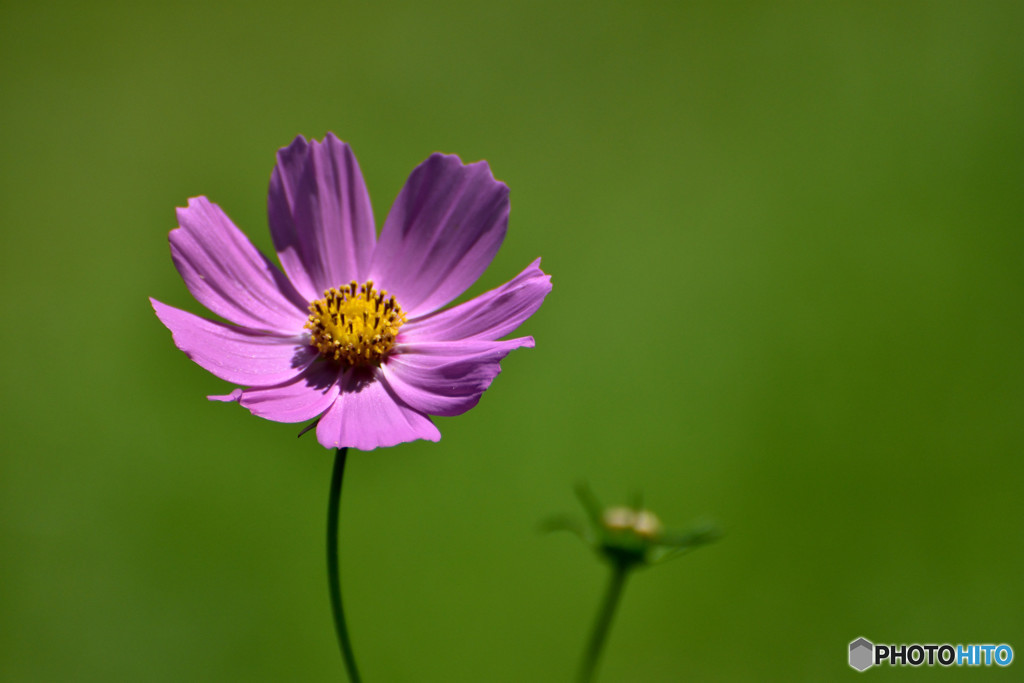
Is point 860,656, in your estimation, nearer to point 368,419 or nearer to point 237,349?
point 368,419

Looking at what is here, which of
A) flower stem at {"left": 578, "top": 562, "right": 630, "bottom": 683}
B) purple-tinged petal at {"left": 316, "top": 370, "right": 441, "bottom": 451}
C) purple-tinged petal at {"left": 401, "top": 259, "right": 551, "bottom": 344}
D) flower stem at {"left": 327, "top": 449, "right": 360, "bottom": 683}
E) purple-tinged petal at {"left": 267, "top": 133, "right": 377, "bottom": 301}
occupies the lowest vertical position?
flower stem at {"left": 327, "top": 449, "right": 360, "bottom": 683}

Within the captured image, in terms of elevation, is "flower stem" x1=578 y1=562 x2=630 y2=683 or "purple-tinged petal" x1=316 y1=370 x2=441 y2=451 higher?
"purple-tinged petal" x1=316 y1=370 x2=441 y2=451

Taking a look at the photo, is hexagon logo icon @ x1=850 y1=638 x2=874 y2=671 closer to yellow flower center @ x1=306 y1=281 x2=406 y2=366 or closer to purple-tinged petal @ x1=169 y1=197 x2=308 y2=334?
yellow flower center @ x1=306 y1=281 x2=406 y2=366

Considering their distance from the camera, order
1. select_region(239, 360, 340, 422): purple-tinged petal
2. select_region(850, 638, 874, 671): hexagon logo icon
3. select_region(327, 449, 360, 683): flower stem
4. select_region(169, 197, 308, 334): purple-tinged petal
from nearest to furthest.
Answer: select_region(327, 449, 360, 683): flower stem → select_region(239, 360, 340, 422): purple-tinged petal → select_region(169, 197, 308, 334): purple-tinged petal → select_region(850, 638, 874, 671): hexagon logo icon

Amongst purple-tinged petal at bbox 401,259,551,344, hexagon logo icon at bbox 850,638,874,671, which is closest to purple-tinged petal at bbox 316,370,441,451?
purple-tinged petal at bbox 401,259,551,344

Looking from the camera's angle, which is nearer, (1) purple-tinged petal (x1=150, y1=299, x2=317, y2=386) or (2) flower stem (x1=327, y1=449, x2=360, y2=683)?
(2) flower stem (x1=327, y1=449, x2=360, y2=683)

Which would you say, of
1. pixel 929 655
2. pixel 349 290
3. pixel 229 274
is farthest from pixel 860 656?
pixel 229 274

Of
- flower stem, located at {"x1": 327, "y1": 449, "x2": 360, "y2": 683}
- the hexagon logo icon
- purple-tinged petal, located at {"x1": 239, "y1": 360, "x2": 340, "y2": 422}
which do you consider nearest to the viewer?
Answer: flower stem, located at {"x1": 327, "y1": 449, "x2": 360, "y2": 683}

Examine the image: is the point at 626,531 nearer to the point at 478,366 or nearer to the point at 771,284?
the point at 478,366
